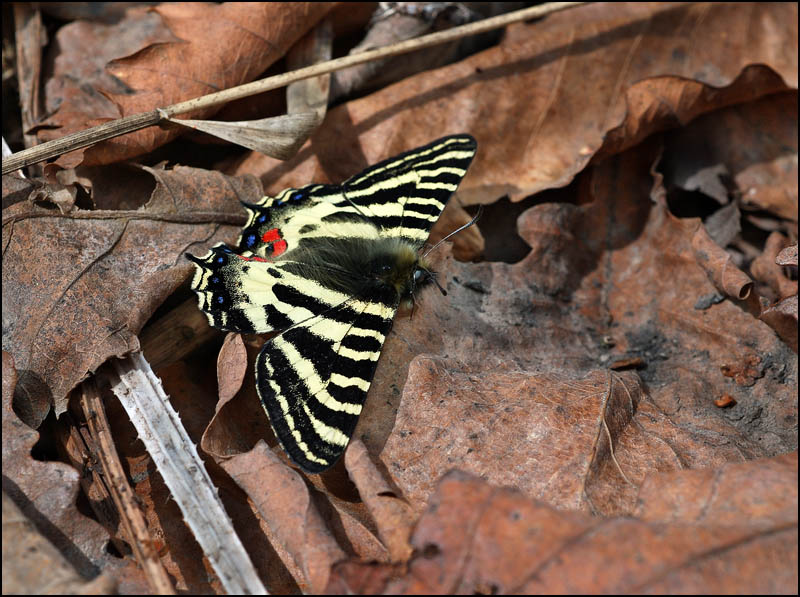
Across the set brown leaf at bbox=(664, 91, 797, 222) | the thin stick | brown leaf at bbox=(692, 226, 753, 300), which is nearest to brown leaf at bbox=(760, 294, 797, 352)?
brown leaf at bbox=(692, 226, 753, 300)

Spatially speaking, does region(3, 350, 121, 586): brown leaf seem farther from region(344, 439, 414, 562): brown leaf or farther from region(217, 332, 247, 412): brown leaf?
region(344, 439, 414, 562): brown leaf

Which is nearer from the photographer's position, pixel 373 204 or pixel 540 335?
pixel 540 335

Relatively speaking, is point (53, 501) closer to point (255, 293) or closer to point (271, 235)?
point (255, 293)

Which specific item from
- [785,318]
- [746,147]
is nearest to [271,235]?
[785,318]

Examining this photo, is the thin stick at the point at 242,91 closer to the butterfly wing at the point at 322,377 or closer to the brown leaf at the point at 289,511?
the butterfly wing at the point at 322,377

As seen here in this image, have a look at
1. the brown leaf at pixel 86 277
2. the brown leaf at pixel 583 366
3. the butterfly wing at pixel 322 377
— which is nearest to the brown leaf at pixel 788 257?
the brown leaf at pixel 583 366

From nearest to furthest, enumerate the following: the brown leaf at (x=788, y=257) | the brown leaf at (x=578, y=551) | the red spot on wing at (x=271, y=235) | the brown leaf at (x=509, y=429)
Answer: the brown leaf at (x=578, y=551), the brown leaf at (x=509, y=429), the brown leaf at (x=788, y=257), the red spot on wing at (x=271, y=235)

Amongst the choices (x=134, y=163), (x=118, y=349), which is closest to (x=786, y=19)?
(x=134, y=163)
